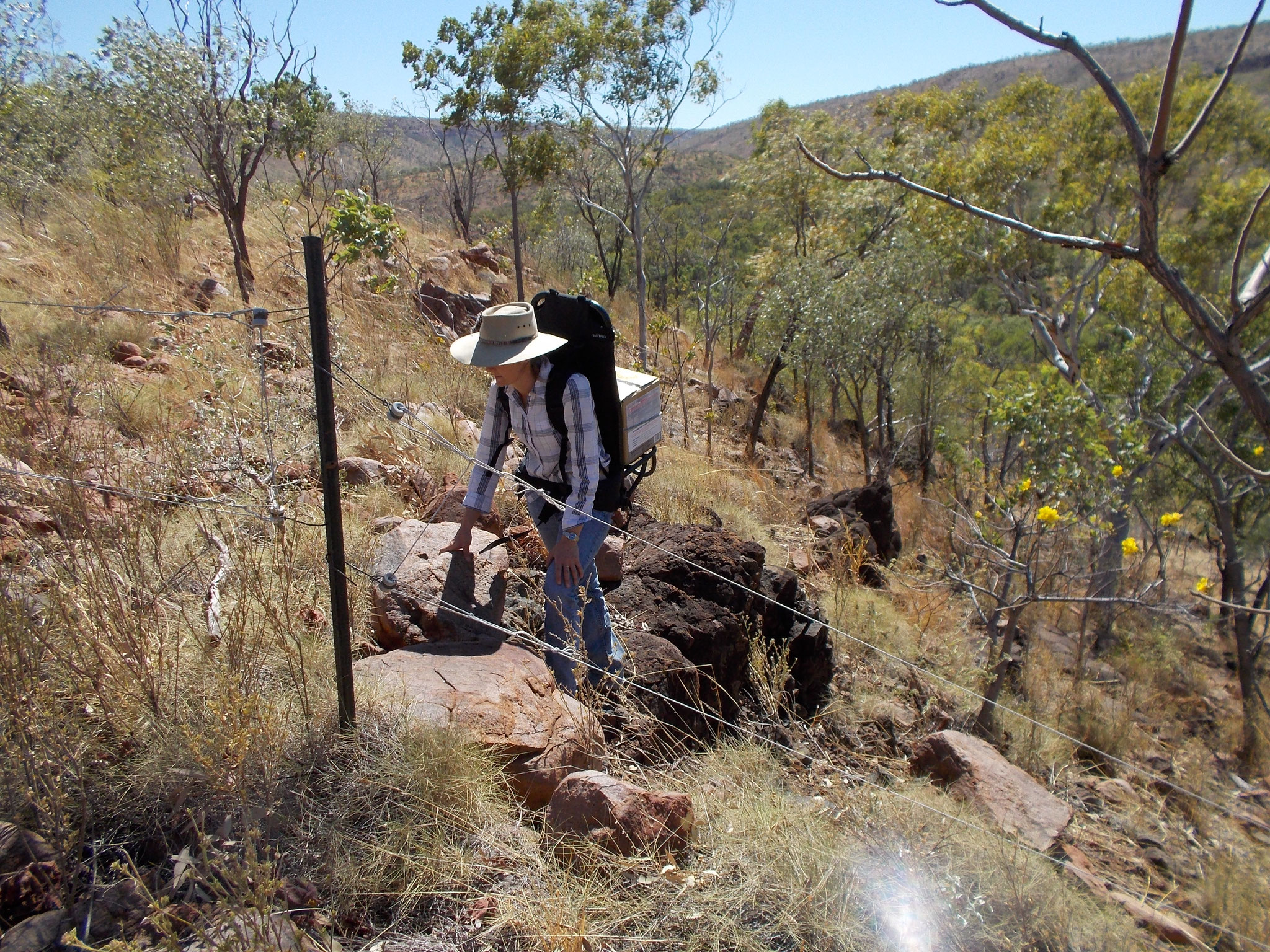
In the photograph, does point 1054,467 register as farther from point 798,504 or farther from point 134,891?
point 134,891

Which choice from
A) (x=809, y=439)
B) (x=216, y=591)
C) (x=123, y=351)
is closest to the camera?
(x=216, y=591)

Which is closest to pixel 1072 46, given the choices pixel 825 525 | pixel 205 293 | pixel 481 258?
pixel 825 525

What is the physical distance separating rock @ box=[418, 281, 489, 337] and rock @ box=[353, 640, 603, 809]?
6237 millimetres

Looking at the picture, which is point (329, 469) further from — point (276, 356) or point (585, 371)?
point (276, 356)

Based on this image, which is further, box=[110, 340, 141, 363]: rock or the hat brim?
box=[110, 340, 141, 363]: rock

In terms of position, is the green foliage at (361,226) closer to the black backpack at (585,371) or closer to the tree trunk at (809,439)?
the black backpack at (585,371)

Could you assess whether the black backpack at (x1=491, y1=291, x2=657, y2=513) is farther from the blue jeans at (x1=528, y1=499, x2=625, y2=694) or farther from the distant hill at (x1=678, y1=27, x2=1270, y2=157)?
the distant hill at (x1=678, y1=27, x2=1270, y2=157)

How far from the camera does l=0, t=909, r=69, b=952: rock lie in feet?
5.65

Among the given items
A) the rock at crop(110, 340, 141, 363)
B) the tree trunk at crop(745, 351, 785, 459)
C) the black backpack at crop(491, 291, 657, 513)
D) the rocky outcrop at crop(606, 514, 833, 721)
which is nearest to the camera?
the black backpack at crop(491, 291, 657, 513)

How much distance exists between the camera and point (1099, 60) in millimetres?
53469

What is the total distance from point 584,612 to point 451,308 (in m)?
7.07

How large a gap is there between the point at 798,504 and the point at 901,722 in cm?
412

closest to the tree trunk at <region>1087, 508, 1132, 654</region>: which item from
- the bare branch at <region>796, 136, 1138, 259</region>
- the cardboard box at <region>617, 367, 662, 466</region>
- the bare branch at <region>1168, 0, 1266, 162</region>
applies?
the cardboard box at <region>617, 367, 662, 466</region>

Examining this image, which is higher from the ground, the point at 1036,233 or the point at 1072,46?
the point at 1072,46
